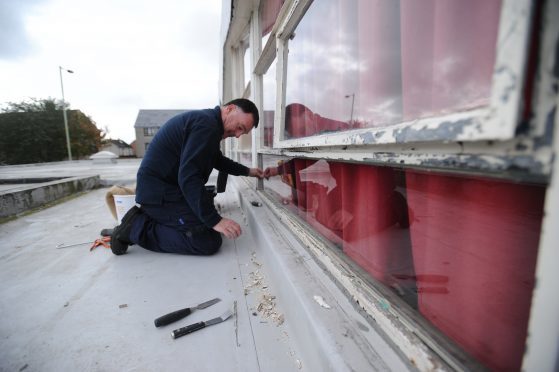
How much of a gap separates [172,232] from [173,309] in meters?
0.73

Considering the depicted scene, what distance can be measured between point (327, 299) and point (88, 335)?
3.11ft

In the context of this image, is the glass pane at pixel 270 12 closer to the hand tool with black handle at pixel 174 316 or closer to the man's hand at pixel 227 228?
the man's hand at pixel 227 228

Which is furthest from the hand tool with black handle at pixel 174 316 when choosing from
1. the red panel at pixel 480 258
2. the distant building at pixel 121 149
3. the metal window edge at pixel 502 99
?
the distant building at pixel 121 149

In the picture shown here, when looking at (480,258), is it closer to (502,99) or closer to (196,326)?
(502,99)

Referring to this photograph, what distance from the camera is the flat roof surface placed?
2.44 ft

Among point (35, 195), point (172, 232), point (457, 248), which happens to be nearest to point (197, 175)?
point (172, 232)

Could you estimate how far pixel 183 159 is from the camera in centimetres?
158

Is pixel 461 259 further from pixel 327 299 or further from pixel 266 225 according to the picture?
pixel 266 225

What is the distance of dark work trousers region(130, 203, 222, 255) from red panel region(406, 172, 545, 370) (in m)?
1.36

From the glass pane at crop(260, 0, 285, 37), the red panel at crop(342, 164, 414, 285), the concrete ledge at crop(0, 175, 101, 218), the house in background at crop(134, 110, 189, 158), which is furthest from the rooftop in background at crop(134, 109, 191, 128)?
the red panel at crop(342, 164, 414, 285)

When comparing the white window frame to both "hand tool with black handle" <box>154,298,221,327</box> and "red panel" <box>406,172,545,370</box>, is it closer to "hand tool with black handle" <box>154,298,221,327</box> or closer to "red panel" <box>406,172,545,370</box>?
"red panel" <box>406,172,545,370</box>

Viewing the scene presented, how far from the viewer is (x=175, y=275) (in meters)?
1.45

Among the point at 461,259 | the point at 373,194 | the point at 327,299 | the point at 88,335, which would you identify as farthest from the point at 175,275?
the point at 461,259

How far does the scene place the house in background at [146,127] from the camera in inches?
1449
